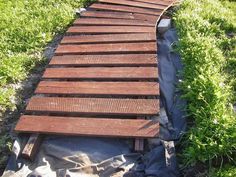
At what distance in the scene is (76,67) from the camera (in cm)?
477

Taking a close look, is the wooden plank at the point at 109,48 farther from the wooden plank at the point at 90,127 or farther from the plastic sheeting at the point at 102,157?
the wooden plank at the point at 90,127

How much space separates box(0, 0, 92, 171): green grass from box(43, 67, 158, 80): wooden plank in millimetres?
474

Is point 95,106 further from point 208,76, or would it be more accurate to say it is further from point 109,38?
point 109,38

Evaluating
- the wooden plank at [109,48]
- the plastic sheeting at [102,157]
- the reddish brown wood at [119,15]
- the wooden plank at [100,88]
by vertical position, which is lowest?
A: the plastic sheeting at [102,157]

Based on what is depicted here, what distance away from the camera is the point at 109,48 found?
5.07 m

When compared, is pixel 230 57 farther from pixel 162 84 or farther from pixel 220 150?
pixel 220 150

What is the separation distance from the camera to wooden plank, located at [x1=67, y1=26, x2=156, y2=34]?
5469 millimetres

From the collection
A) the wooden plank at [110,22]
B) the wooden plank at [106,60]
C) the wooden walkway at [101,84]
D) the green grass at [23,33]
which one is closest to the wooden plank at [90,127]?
the wooden walkway at [101,84]

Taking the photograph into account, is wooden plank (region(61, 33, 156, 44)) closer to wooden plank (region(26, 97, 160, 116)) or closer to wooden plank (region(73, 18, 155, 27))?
wooden plank (region(73, 18, 155, 27))

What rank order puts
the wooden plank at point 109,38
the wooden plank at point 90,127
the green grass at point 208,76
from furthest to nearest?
the wooden plank at point 109,38
the wooden plank at point 90,127
the green grass at point 208,76

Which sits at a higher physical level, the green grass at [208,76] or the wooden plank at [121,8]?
the wooden plank at [121,8]

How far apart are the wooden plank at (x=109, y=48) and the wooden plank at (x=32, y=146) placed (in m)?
1.68

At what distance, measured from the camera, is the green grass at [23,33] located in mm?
4637

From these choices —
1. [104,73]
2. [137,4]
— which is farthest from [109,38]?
[137,4]
